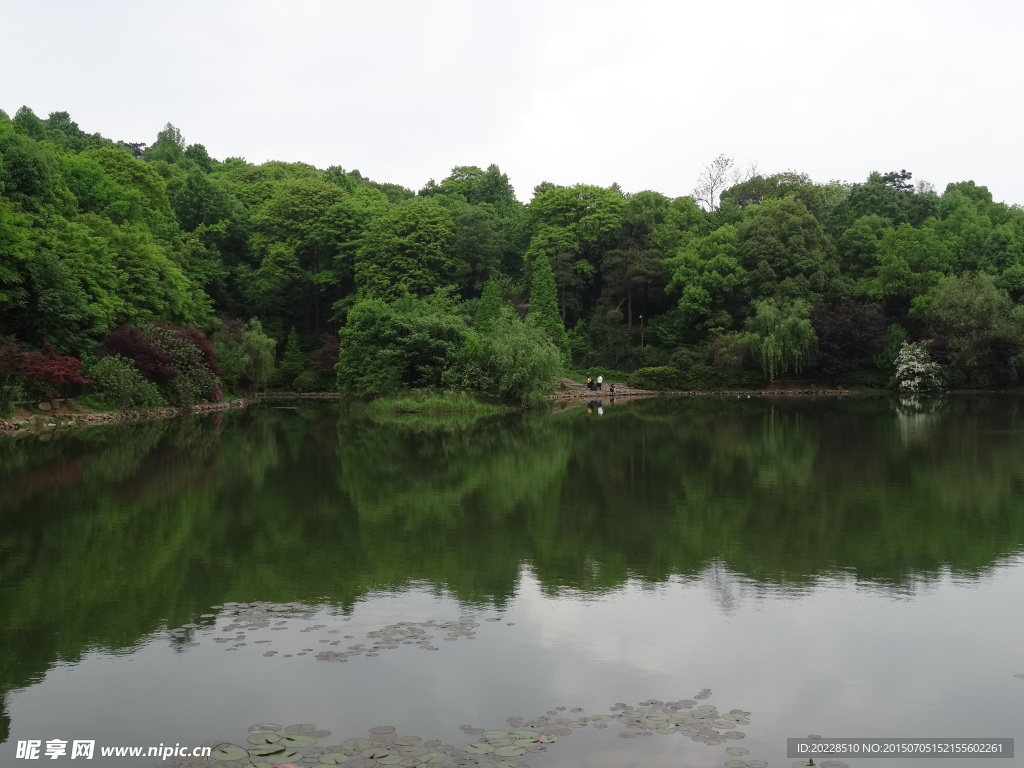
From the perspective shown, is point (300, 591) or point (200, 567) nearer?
Answer: point (300, 591)

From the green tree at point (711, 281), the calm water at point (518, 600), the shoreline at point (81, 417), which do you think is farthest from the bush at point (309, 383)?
the calm water at point (518, 600)

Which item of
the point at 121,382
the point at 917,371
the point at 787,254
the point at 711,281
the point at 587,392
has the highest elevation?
the point at 787,254

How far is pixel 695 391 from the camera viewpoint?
171 ft

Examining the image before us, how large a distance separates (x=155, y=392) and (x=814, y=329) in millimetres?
34424

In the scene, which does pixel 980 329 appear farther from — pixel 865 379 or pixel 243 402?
pixel 243 402

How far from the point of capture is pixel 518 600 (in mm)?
9234

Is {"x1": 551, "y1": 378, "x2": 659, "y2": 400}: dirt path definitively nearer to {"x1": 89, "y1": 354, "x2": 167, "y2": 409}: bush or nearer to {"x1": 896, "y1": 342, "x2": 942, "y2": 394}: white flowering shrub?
{"x1": 896, "y1": 342, "x2": 942, "y2": 394}: white flowering shrub

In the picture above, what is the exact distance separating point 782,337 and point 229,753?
153 feet

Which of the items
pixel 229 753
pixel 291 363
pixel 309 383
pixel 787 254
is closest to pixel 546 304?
pixel 787 254

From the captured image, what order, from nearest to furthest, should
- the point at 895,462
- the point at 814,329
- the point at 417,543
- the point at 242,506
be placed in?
the point at 417,543, the point at 242,506, the point at 895,462, the point at 814,329

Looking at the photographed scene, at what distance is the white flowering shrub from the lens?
48.7 meters

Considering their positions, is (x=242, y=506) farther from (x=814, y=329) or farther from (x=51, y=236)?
(x=814, y=329)

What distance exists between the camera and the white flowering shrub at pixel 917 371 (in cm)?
4866

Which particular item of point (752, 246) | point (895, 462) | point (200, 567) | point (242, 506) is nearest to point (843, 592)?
point (200, 567)
